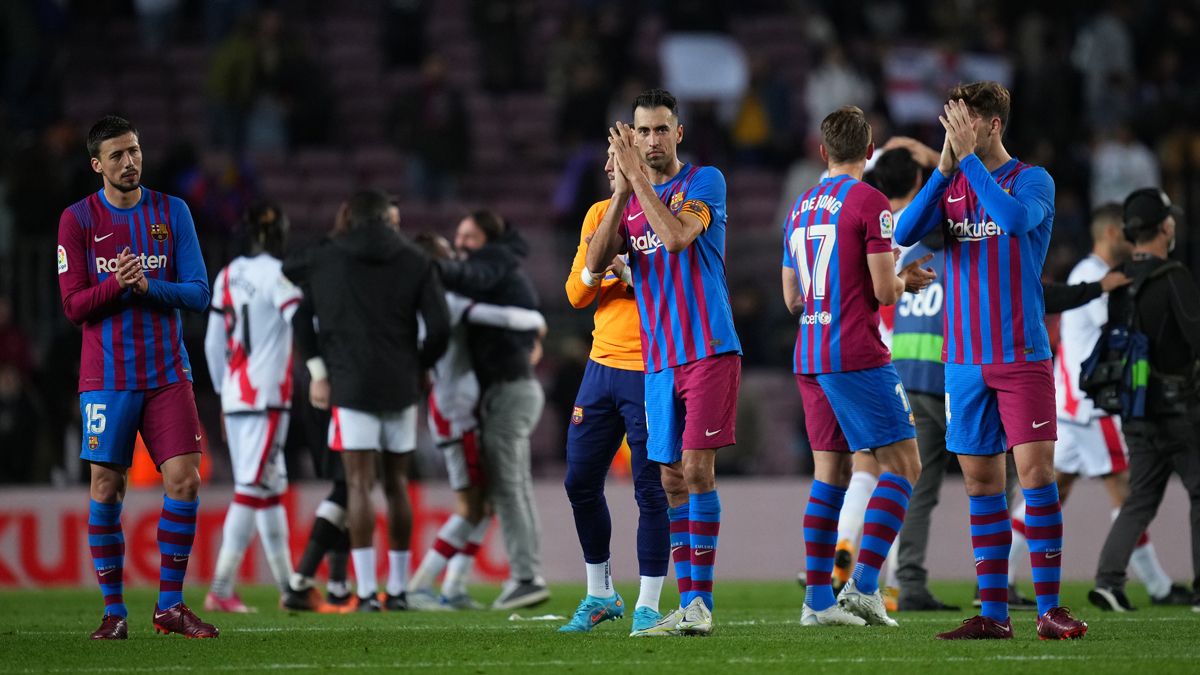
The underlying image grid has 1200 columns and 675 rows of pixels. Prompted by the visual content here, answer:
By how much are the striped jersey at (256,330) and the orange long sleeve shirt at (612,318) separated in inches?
126

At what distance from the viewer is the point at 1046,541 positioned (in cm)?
729

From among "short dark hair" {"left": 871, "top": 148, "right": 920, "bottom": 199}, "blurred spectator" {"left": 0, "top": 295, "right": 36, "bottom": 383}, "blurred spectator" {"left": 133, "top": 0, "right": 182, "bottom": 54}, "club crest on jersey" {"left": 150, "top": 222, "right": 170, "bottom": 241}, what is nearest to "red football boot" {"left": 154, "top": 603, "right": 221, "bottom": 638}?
"club crest on jersey" {"left": 150, "top": 222, "right": 170, "bottom": 241}

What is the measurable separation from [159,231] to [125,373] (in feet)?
2.41

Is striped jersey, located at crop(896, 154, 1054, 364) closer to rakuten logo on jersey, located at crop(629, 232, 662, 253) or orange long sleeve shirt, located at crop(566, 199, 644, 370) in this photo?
rakuten logo on jersey, located at crop(629, 232, 662, 253)

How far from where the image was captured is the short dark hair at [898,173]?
9.72 metres

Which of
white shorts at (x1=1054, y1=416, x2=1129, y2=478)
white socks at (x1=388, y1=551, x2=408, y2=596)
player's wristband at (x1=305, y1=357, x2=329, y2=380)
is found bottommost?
white socks at (x1=388, y1=551, x2=408, y2=596)

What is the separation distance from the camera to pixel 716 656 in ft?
22.3

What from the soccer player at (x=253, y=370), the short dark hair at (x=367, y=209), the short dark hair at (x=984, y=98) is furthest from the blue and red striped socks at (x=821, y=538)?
the soccer player at (x=253, y=370)

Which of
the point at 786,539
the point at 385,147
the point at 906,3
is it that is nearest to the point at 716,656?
the point at 786,539

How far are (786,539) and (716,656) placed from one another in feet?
22.3

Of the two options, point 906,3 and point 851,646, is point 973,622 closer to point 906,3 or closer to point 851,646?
point 851,646

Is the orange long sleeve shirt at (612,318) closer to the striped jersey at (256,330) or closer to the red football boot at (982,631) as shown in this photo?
the red football boot at (982,631)

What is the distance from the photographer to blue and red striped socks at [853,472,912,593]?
26.5 ft

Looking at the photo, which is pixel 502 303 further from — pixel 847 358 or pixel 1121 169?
pixel 1121 169
